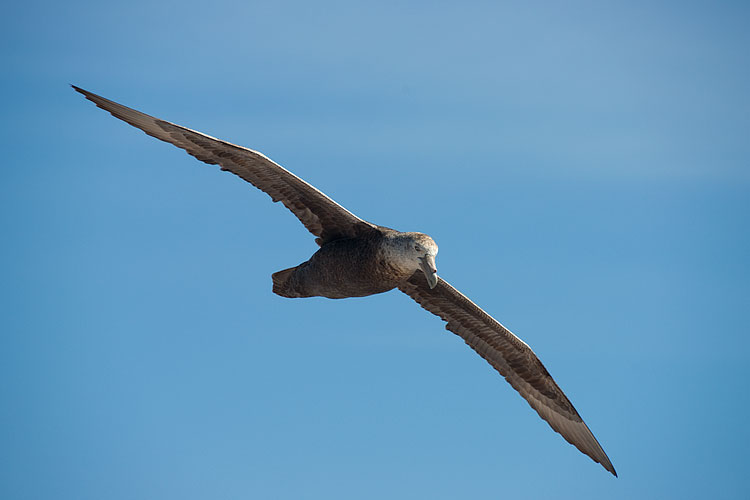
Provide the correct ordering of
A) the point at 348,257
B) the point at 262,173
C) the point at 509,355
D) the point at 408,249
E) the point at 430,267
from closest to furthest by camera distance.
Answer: the point at 430,267 → the point at 408,249 → the point at 348,257 → the point at 262,173 → the point at 509,355

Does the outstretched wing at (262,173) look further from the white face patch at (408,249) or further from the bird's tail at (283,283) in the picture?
the bird's tail at (283,283)

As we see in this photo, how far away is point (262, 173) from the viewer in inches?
547

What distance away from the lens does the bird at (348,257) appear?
43.8 ft

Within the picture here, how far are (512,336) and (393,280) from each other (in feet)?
9.28

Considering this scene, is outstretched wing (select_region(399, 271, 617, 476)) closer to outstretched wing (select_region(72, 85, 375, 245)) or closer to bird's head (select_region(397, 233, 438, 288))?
outstretched wing (select_region(72, 85, 375, 245))

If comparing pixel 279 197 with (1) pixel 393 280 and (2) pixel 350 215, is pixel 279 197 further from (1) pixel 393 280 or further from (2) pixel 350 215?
(1) pixel 393 280

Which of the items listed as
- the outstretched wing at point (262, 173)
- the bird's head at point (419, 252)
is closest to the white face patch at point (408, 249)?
the bird's head at point (419, 252)

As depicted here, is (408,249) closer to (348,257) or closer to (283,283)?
(348,257)

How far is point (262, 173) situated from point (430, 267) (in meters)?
2.83

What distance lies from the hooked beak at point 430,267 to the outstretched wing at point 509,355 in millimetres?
2346

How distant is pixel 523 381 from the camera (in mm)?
16172

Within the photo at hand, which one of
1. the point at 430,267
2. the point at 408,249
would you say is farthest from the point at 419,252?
the point at 430,267

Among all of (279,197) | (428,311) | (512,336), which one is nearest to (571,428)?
(512,336)

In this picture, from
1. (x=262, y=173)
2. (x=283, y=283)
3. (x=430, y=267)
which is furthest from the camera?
(x=283, y=283)
